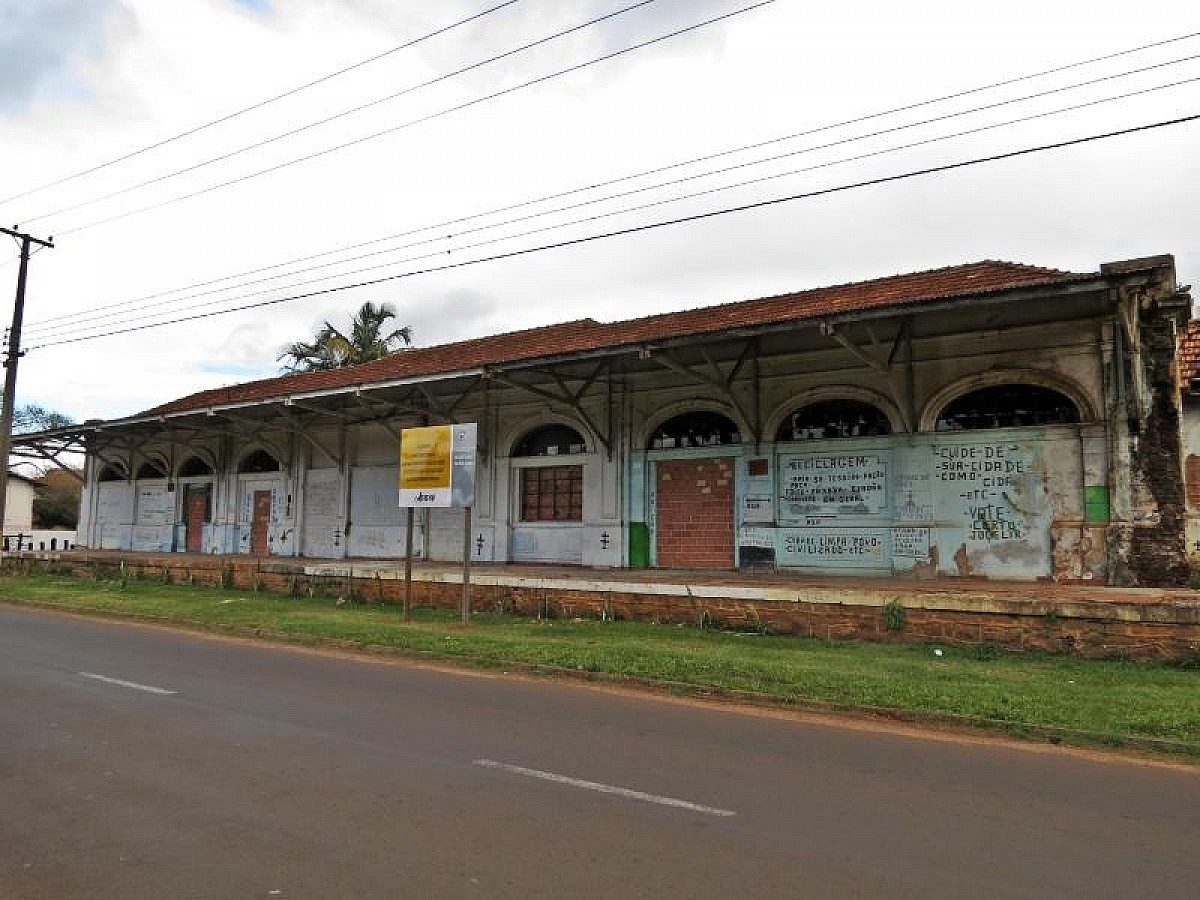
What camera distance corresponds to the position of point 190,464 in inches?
1160

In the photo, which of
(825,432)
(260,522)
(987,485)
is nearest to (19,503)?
(260,522)

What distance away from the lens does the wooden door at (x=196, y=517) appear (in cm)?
2887

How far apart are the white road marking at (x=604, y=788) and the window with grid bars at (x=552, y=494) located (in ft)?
45.8

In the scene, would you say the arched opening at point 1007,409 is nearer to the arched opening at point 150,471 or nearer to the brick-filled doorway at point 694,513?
the brick-filled doorway at point 694,513

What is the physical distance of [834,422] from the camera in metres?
16.7

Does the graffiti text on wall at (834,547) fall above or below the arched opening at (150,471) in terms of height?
below

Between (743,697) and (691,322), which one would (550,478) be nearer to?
(691,322)

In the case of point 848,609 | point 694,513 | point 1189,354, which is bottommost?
point 848,609

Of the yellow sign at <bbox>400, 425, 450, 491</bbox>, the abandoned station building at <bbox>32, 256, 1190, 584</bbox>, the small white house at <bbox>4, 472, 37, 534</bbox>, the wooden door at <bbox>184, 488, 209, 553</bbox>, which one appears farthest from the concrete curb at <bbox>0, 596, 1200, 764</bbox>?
the small white house at <bbox>4, 472, 37, 534</bbox>

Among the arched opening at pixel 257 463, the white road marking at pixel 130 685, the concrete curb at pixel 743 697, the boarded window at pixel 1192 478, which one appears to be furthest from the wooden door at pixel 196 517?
the boarded window at pixel 1192 478

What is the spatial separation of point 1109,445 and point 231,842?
44.8 ft

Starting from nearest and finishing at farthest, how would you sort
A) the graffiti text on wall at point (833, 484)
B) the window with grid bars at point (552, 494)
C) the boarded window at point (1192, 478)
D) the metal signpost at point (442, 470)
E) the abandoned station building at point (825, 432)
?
the abandoned station building at point (825, 432), the metal signpost at point (442, 470), the graffiti text on wall at point (833, 484), the boarded window at point (1192, 478), the window with grid bars at point (552, 494)

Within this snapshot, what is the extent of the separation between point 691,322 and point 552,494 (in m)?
5.05

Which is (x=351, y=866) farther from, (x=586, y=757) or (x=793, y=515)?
(x=793, y=515)
